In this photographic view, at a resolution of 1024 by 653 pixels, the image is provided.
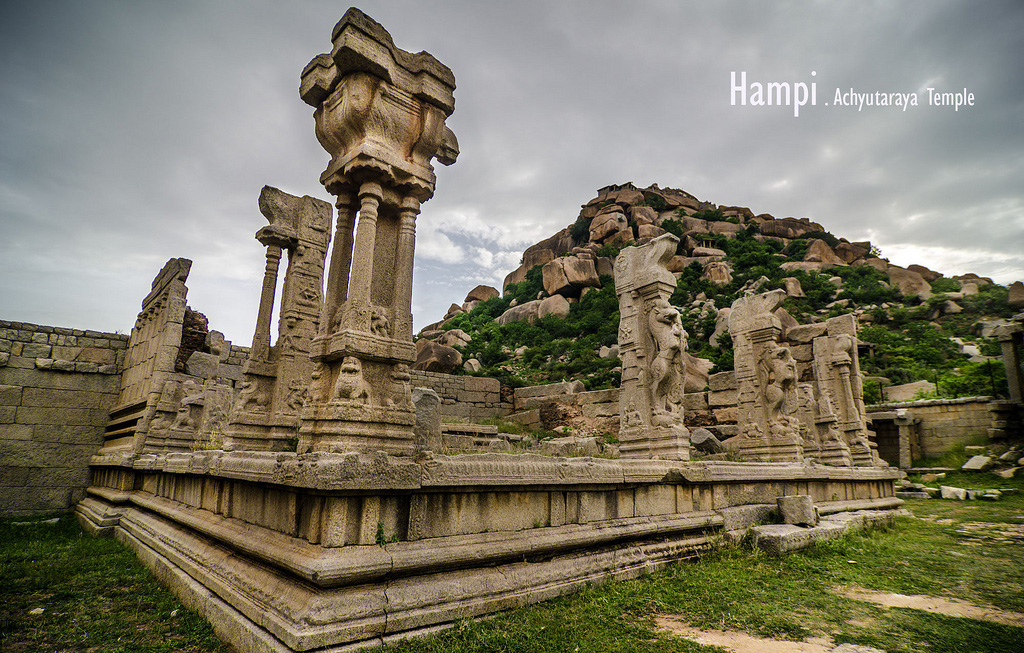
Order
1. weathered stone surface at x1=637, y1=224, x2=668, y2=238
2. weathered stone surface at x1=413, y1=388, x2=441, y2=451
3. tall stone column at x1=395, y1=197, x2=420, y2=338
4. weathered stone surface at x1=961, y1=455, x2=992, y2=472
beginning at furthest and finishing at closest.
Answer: weathered stone surface at x1=637, y1=224, x2=668, y2=238 → weathered stone surface at x1=961, y1=455, x2=992, y2=472 → weathered stone surface at x1=413, y1=388, x2=441, y2=451 → tall stone column at x1=395, y1=197, x2=420, y2=338

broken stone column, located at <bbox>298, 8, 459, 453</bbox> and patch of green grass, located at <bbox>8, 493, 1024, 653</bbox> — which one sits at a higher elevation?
broken stone column, located at <bbox>298, 8, 459, 453</bbox>

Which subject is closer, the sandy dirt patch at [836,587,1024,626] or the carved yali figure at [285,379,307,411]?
the sandy dirt patch at [836,587,1024,626]

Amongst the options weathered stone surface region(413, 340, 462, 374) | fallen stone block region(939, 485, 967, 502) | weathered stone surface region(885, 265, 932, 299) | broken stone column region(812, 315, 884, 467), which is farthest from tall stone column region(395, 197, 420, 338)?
weathered stone surface region(885, 265, 932, 299)

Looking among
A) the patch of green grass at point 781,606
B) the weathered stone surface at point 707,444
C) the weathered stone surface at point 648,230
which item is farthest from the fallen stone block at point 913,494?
the weathered stone surface at point 648,230

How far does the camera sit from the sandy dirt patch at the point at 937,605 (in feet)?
11.3

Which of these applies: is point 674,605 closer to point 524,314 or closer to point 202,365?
point 202,365

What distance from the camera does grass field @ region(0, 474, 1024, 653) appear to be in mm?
2996

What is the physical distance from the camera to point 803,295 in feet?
110

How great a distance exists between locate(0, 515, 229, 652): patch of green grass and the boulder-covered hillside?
1278cm

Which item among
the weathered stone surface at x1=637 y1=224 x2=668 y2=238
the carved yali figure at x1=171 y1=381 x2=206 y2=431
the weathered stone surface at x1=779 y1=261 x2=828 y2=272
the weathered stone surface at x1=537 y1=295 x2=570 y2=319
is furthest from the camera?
the weathered stone surface at x1=637 y1=224 x2=668 y2=238

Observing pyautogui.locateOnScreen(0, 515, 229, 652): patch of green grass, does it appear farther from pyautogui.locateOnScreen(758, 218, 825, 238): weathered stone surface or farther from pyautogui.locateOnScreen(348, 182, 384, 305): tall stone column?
pyautogui.locateOnScreen(758, 218, 825, 238): weathered stone surface

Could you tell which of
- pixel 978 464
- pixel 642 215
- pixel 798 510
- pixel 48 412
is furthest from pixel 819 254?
pixel 48 412

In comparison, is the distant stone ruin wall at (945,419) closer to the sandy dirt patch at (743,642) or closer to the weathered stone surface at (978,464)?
the weathered stone surface at (978,464)

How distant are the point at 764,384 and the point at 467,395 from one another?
9402mm
